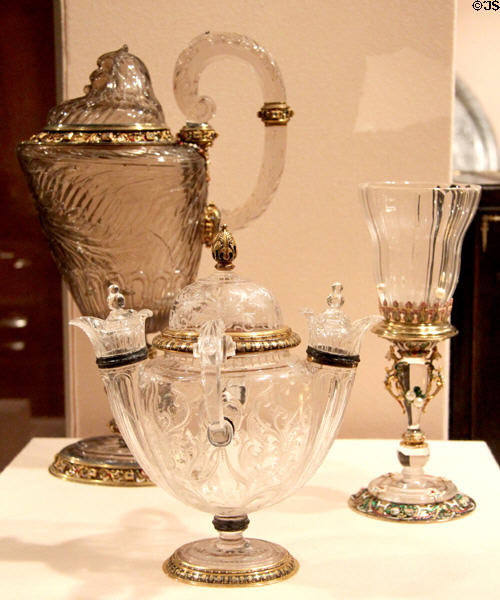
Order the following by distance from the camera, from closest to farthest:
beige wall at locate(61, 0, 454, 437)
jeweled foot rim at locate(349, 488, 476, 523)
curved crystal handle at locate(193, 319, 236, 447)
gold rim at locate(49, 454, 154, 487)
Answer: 1. curved crystal handle at locate(193, 319, 236, 447)
2. jeweled foot rim at locate(349, 488, 476, 523)
3. gold rim at locate(49, 454, 154, 487)
4. beige wall at locate(61, 0, 454, 437)

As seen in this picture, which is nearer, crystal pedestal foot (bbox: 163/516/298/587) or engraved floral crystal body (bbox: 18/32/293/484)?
crystal pedestal foot (bbox: 163/516/298/587)

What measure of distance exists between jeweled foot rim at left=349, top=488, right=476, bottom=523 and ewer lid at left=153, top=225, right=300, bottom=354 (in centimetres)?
27

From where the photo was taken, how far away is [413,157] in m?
1.31

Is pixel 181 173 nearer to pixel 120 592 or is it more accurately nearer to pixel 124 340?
pixel 124 340

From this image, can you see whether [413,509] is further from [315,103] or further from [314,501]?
[315,103]

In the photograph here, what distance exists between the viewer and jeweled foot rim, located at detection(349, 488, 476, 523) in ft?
3.33

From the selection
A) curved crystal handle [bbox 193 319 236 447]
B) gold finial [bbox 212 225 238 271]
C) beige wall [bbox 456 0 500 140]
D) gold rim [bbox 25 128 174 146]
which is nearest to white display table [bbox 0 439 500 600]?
curved crystal handle [bbox 193 319 236 447]

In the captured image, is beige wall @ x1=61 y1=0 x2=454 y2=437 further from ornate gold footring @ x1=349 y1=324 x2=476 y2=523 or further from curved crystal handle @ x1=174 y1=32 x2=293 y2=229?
ornate gold footring @ x1=349 y1=324 x2=476 y2=523

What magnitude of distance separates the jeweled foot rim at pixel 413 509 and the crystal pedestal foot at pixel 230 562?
6.4 inches

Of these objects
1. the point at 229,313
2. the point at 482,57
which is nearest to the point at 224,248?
the point at 229,313

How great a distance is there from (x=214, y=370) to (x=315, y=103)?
651 mm

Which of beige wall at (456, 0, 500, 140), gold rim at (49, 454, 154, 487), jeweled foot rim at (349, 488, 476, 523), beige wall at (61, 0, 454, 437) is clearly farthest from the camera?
beige wall at (456, 0, 500, 140)

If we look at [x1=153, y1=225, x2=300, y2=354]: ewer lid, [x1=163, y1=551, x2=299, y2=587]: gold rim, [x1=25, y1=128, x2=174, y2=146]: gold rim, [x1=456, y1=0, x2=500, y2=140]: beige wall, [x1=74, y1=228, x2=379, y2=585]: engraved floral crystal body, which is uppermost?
[x1=456, y1=0, x2=500, y2=140]: beige wall

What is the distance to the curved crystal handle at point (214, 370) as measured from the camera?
2.41 feet
